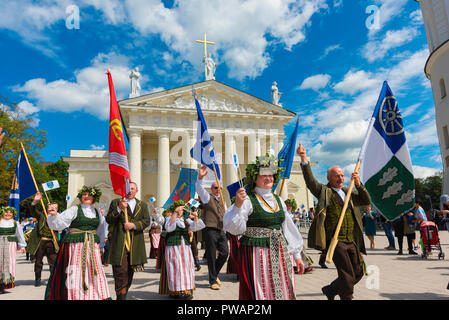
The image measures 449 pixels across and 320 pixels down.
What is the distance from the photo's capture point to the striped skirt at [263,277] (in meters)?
3.29

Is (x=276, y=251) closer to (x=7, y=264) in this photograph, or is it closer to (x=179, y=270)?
(x=179, y=270)

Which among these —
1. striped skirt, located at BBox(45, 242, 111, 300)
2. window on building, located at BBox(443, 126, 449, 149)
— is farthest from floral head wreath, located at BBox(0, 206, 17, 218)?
window on building, located at BBox(443, 126, 449, 149)

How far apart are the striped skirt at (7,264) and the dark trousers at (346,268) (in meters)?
7.38

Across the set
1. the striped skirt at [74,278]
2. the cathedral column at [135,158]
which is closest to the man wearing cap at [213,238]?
the striped skirt at [74,278]

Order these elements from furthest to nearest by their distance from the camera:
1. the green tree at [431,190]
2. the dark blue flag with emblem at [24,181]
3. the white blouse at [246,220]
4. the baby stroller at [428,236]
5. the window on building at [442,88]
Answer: the green tree at [431,190] → the window on building at [442,88] → the baby stroller at [428,236] → the dark blue flag with emblem at [24,181] → the white blouse at [246,220]

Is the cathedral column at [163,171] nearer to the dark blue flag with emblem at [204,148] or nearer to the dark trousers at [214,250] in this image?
the dark blue flag with emblem at [204,148]

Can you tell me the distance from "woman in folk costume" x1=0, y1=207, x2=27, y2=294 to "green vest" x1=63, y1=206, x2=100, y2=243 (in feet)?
12.8

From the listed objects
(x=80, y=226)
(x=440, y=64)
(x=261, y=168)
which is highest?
(x=440, y=64)

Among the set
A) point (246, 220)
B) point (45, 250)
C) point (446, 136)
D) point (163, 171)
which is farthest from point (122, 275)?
point (446, 136)

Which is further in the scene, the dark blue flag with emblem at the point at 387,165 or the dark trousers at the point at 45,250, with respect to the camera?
the dark trousers at the point at 45,250

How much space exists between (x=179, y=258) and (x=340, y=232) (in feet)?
9.97

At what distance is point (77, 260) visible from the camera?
4.61m

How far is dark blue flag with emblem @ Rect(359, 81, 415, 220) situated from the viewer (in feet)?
15.5

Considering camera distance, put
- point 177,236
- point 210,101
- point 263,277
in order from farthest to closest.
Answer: point 210,101
point 177,236
point 263,277
